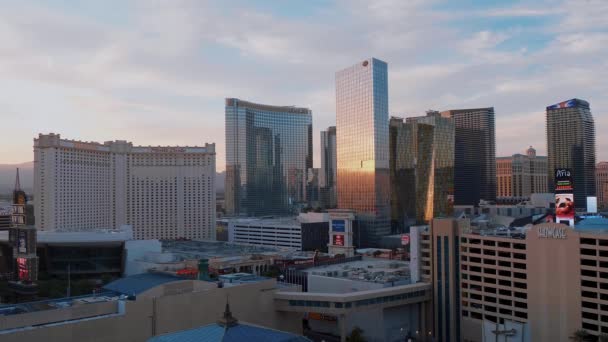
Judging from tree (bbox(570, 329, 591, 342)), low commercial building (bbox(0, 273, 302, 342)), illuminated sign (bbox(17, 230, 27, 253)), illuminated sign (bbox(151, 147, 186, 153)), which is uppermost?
illuminated sign (bbox(151, 147, 186, 153))

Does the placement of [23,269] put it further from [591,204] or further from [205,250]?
[591,204]

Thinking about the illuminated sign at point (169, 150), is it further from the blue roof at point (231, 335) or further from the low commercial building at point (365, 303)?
the blue roof at point (231, 335)

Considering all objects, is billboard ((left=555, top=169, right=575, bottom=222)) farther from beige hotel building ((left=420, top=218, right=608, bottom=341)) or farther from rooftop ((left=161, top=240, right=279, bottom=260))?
rooftop ((left=161, top=240, right=279, bottom=260))

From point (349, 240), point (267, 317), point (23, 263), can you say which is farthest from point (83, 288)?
point (349, 240)

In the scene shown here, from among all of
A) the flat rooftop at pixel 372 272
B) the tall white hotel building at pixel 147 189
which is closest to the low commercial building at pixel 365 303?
the flat rooftop at pixel 372 272

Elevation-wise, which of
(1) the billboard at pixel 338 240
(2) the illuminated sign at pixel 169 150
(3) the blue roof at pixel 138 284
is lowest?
(1) the billboard at pixel 338 240

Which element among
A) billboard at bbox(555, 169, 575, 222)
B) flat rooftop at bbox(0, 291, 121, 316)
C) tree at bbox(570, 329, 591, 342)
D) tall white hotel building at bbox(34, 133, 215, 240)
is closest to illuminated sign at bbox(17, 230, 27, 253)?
flat rooftop at bbox(0, 291, 121, 316)
